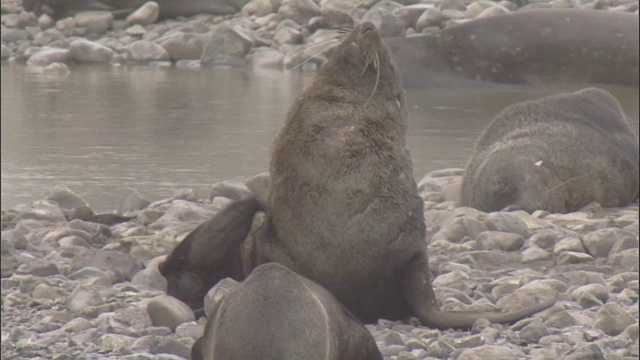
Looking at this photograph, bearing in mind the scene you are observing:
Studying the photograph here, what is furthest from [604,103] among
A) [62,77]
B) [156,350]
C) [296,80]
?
[62,77]

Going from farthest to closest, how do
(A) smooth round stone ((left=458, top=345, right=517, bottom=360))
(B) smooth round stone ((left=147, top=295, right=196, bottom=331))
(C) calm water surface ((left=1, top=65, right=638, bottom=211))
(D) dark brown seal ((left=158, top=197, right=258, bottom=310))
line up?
(C) calm water surface ((left=1, top=65, right=638, bottom=211))
(D) dark brown seal ((left=158, top=197, right=258, bottom=310))
(B) smooth round stone ((left=147, top=295, right=196, bottom=331))
(A) smooth round stone ((left=458, top=345, right=517, bottom=360))

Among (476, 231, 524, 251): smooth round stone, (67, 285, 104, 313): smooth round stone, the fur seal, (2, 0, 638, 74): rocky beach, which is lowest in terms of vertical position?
(2, 0, 638, 74): rocky beach

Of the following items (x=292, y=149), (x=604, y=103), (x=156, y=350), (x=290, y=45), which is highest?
(x=292, y=149)

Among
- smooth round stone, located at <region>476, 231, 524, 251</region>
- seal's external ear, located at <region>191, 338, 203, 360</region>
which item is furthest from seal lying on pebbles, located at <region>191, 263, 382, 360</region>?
smooth round stone, located at <region>476, 231, 524, 251</region>

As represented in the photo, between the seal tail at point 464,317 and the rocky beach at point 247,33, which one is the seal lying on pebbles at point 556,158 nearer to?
the seal tail at point 464,317

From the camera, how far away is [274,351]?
133 inches

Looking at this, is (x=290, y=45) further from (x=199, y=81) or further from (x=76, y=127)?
(x=76, y=127)

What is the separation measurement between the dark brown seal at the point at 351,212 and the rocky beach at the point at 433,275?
134mm

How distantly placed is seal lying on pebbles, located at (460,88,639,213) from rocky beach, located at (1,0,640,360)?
0.61 feet

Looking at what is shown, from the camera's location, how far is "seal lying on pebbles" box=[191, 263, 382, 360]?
3.40m

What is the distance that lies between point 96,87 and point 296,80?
2151 mm

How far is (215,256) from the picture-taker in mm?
5078

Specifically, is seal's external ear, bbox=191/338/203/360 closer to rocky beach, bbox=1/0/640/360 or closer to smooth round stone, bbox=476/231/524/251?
rocky beach, bbox=1/0/640/360

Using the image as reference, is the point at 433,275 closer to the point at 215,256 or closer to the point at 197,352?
the point at 215,256
